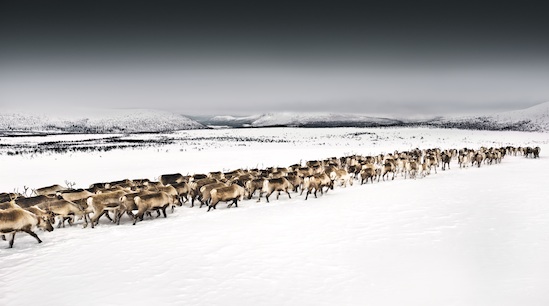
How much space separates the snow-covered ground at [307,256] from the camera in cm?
623

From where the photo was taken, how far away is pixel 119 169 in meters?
26.0

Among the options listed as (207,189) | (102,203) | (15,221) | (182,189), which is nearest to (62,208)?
(102,203)

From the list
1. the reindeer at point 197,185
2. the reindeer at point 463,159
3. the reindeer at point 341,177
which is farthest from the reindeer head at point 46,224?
the reindeer at point 463,159

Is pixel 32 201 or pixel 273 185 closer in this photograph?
pixel 32 201

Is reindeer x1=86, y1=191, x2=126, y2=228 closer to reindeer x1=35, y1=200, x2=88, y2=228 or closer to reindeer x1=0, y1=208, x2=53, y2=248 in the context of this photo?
reindeer x1=35, y1=200, x2=88, y2=228

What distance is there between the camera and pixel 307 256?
26.2 ft

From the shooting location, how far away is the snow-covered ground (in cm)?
623

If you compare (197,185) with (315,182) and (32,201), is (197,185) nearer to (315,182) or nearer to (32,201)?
(315,182)

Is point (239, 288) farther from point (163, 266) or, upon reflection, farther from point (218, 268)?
point (163, 266)

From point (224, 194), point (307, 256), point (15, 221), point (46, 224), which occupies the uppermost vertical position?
point (15, 221)

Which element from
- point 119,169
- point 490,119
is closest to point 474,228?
point 119,169

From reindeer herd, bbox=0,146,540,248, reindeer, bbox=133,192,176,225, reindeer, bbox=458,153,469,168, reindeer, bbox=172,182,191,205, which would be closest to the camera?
reindeer herd, bbox=0,146,540,248

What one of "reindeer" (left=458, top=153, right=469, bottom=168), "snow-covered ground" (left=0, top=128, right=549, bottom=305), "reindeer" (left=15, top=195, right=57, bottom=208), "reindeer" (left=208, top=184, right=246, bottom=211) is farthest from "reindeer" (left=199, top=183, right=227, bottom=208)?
"reindeer" (left=458, top=153, right=469, bottom=168)

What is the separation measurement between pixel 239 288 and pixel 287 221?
15.5ft
